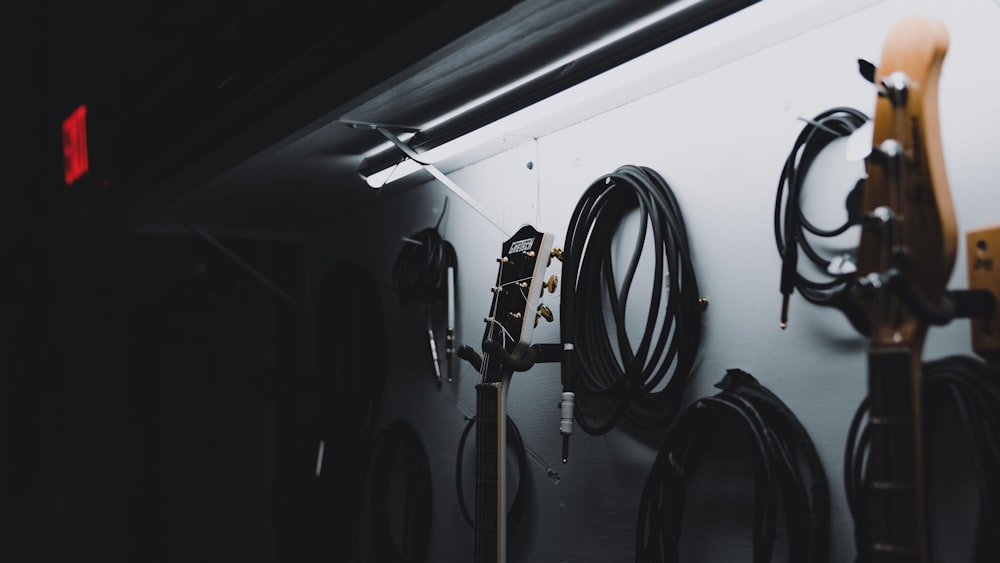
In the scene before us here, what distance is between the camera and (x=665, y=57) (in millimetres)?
2141

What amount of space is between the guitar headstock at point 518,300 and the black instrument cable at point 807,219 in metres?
0.64

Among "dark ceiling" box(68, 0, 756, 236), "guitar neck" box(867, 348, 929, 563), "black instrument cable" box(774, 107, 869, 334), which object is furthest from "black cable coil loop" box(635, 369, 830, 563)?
"dark ceiling" box(68, 0, 756, 236)

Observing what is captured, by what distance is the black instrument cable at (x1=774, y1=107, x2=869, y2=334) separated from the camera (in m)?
1.91

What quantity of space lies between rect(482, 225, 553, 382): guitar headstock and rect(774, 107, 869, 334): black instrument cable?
64cm

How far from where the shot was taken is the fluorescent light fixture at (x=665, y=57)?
1.94m

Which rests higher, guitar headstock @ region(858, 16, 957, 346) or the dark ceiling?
the dark ceiling

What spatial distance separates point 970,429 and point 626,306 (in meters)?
1.07

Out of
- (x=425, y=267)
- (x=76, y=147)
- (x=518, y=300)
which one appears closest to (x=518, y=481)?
(x=518, y=300)

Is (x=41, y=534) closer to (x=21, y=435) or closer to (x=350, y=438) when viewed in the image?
(x=21, y=435)

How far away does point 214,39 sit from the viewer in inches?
133

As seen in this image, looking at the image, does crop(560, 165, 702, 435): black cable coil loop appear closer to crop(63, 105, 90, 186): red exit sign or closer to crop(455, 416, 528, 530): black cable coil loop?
crop(455, 416, 528, 530): black cable coil loop

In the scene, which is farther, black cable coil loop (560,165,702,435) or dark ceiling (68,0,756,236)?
black cable coil loop (560,165,702,435)

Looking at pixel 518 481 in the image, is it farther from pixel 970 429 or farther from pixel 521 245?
pixel 970 429

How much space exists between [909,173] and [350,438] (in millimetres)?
2841
